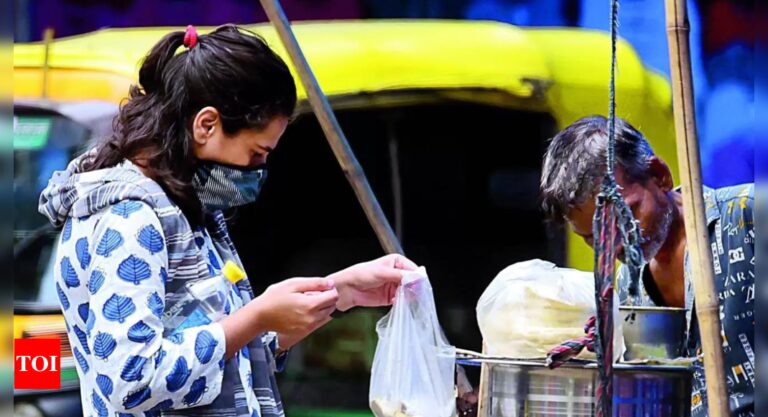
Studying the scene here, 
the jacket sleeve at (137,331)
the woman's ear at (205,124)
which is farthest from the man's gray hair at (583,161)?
the jacket sleeve at (137,331)

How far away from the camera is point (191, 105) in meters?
2.09

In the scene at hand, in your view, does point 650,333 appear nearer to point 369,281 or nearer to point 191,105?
point 369,281

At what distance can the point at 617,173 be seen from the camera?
2.82 metres

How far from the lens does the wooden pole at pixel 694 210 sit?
222 centimetres

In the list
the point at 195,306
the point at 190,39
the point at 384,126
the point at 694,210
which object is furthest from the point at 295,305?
the point at 384,126

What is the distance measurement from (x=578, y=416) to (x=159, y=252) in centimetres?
81

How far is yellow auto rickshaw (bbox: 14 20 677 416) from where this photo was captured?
3.75 metres

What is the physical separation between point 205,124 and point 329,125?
1307 millimetres

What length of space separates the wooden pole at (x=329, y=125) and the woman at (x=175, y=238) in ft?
3.78

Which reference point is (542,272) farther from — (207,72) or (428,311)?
(207,72)

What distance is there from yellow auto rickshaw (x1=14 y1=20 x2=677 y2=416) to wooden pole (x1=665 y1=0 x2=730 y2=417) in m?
1.41

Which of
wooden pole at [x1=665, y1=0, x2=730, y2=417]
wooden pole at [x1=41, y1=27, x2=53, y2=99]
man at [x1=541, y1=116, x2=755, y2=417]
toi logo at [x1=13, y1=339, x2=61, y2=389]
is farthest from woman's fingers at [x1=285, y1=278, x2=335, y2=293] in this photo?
wooden pole at [x1=41, y1=27, x2=53, y2=99]

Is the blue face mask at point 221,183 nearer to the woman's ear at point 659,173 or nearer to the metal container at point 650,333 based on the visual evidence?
the metal container at point 650,333

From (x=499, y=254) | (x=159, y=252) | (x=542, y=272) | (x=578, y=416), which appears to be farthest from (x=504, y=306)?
(x=499, y=254)
